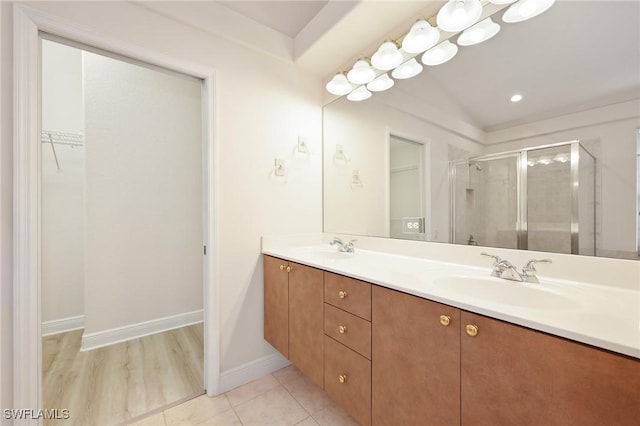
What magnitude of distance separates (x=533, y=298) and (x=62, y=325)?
3521mm

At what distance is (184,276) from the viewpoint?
2592 millimetres

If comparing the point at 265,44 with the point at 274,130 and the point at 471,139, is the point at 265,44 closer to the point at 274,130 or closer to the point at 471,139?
the point at 274,130

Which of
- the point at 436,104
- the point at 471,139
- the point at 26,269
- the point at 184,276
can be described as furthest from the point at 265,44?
the point at 184,276

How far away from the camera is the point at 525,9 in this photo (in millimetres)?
1044

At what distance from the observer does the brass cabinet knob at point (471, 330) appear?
725 millimetres

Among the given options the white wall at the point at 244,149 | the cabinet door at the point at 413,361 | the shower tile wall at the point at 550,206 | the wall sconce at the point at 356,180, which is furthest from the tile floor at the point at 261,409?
the wall sconce at the point at 356,180

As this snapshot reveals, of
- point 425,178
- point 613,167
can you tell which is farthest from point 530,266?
point 425,178

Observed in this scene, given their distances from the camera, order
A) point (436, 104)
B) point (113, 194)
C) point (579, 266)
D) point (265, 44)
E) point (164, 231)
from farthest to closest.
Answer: point (164, 231) < point (113, 194) < point (265, 44) < point (436, 104) < point (579, 266)

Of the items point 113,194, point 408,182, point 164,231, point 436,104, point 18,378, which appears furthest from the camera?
point 164,231

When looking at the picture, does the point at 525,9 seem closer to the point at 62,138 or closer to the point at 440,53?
the point at 440,53

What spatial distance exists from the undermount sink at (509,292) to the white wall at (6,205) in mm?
1821

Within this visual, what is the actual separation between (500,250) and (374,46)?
1.48 m

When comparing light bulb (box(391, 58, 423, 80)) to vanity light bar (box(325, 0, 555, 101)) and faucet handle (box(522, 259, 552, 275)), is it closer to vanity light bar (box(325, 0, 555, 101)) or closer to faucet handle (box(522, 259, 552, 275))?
vanity light bar (box(325, 0, 555, 101))

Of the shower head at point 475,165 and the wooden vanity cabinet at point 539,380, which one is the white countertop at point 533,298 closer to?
the wooden vanity cabinet at point 539,380
